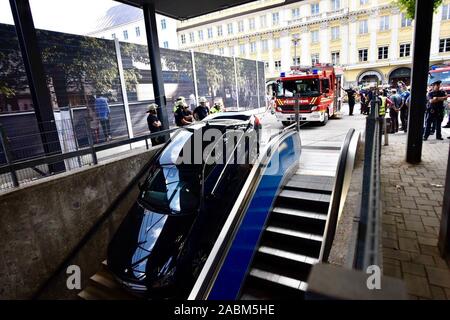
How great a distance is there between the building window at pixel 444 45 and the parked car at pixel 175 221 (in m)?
35.0

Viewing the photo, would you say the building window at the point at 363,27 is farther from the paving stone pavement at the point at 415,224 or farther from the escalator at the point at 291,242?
the escalator at the point at 291,242

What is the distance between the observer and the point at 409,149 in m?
5.85

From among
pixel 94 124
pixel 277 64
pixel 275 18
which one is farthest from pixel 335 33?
pixel 94 124

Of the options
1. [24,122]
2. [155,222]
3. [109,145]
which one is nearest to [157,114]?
[109,145]

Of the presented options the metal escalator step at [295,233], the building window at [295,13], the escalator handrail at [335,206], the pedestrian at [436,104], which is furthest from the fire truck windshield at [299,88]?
the building window at [295,13]

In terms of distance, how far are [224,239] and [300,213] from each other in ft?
4.87

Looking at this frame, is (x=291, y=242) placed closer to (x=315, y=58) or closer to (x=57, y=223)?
(x=57, y=223)

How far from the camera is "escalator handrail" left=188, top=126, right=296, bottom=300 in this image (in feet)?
10.4

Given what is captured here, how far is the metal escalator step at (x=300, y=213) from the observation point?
4.10 meters

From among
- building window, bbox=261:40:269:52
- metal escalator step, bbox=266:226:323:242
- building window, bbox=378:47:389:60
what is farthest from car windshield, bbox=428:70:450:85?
building window, bbox=261:40:269:52

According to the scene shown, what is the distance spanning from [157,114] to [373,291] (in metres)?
7.21

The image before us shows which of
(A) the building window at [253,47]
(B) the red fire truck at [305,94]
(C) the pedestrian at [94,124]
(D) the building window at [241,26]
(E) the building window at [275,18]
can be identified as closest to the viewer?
(C) the pedestrian at [94,124]

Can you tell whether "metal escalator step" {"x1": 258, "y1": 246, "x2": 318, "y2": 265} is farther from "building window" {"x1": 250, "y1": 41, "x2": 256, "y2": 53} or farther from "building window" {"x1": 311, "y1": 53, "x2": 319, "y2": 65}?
"building window" {"x1": 250, "y1": 41, "x2": 256, "y2": 53}
